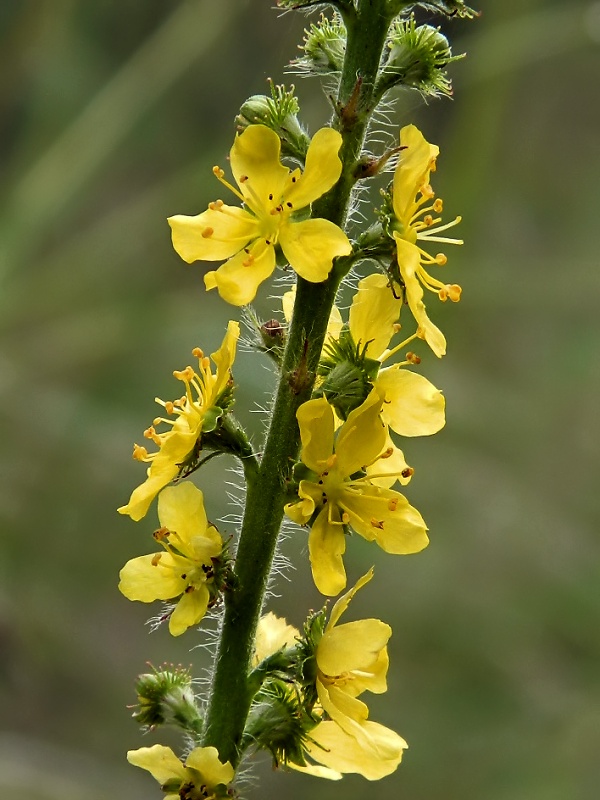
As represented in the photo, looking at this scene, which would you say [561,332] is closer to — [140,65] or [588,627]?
[588,627]

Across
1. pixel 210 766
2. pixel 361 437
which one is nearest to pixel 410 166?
pixel 361 437

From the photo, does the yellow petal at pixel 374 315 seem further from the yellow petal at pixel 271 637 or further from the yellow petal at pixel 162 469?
the yellow petal at pixel 271 637

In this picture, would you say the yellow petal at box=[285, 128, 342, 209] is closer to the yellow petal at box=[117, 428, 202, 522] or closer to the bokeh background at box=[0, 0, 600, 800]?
the yellow petal at box=[117, 428, 202, 522]

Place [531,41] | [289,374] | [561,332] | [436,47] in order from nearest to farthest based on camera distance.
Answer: [289,374], [436,47], [531,41], [561,332]

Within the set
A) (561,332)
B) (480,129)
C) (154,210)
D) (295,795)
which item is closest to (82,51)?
(154,210)

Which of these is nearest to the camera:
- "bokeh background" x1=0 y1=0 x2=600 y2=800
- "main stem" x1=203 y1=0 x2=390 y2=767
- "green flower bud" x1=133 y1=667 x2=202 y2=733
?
"main stem" x1=203 y1=0 x2=390 y2=767

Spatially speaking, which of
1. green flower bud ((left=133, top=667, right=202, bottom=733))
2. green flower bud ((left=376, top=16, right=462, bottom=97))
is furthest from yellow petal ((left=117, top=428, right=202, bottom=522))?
green flower bud ((left=376, top=16, right=462, bottom=97))
